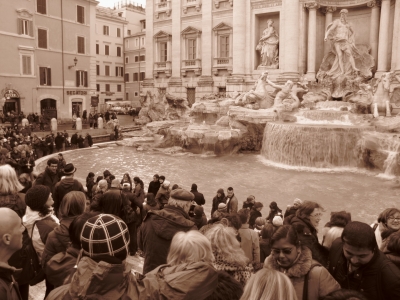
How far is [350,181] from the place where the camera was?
1322 cm

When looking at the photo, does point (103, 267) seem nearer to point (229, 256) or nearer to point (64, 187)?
point (229, 256)

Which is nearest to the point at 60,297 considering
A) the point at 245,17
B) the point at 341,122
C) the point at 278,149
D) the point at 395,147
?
the point at 395,147

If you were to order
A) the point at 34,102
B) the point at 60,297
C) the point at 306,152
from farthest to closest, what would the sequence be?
1. the point at 34,102
2. the point at 306,152
3. the point at 60,297

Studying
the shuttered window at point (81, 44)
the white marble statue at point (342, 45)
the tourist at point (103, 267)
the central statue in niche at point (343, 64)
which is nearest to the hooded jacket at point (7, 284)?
the tourist at point (103, 267)

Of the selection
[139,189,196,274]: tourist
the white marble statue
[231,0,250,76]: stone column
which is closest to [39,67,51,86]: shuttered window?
[231,0,250,76]: stone column

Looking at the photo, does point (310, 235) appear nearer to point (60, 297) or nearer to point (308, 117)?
point (60, 297)

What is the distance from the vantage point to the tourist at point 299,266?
8.41 feet

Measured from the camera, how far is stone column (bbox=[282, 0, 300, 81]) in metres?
23.5

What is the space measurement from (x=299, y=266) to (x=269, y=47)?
2399 centimetres

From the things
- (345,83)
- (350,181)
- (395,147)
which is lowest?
(350,181)

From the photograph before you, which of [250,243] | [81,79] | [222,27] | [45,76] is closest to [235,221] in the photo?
[250,243]

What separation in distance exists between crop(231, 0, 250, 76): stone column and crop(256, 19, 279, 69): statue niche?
1224 millimetres

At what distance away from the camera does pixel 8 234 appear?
2.57 metres

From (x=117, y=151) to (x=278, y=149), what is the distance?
25.2 feet
